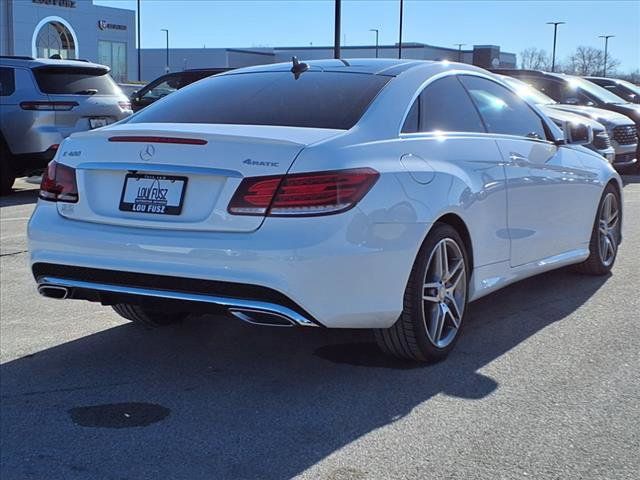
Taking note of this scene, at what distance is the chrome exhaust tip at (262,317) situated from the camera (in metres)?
3.96

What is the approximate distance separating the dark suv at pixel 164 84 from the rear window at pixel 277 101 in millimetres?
11310

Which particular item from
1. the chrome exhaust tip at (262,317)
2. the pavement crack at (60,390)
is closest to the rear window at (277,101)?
the chrome exhaust tip at (262,317)

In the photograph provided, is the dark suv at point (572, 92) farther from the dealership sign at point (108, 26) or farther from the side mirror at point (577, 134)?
the dealership sign at point (108, 26)

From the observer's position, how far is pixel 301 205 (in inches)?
154

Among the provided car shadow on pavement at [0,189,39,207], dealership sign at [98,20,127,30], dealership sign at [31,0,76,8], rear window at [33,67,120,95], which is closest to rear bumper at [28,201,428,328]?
car shadow on pavement at [0,189,39,207]

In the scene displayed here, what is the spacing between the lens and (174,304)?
411 centimetres

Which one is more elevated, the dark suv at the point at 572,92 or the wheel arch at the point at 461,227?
the dark suv at the point at 572,92

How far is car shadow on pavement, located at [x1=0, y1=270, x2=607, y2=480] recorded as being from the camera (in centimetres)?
354

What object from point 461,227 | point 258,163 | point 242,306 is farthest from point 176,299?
point 461,227

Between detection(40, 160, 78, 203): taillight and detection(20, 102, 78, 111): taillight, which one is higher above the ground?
detection(20, 102, 78, 111): taillight

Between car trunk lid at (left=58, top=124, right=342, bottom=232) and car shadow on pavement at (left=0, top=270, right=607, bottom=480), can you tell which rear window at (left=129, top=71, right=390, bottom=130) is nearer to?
car trunk lid at (left=58, top=124, right=342, bottom=232)

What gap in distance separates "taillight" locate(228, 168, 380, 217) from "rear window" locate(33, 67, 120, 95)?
29.2 ft

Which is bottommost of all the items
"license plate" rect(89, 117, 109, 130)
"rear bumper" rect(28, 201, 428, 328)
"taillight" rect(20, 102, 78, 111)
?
"rear bumper" rect(28, 201, 428, 328)

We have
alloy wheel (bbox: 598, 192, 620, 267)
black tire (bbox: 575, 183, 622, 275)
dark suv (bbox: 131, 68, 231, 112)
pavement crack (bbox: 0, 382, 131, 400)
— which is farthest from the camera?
dark suv (bbox: 131, 68, 231, 112)
